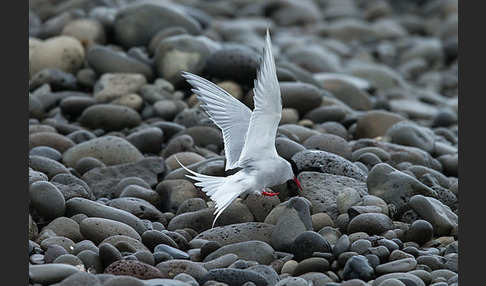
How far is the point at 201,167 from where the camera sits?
6320 millimetres

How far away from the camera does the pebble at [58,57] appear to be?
9.09m

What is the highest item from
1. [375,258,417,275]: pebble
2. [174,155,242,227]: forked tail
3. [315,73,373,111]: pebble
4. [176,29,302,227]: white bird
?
[176,29,302,227]: white bird

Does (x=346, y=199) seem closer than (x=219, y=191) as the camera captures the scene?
No

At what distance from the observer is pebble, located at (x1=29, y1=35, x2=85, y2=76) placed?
29.8 feet

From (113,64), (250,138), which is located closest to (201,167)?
(250,138)

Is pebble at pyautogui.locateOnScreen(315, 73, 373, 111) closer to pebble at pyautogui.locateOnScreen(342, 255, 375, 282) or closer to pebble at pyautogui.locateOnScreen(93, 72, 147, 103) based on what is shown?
pebble at pyautogui.locateOnScreen(93, 72, 147, 103)

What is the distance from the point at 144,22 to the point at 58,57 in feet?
4.23

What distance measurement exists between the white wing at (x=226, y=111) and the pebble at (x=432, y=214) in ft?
4.45

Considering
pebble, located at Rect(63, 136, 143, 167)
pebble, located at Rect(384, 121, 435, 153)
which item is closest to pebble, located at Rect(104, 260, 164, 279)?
pebble, located at Rect(63, 136, 143, 167)

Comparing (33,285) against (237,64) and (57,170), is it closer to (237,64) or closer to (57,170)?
(57,170)

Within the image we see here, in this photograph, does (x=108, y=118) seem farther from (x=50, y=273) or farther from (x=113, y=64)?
(x=50, y=273)

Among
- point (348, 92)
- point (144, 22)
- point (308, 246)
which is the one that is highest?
point (144, 22)

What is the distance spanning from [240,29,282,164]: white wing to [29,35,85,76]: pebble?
457cm

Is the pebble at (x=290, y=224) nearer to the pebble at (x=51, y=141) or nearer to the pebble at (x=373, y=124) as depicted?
the pebble at (x=51, y=141)
